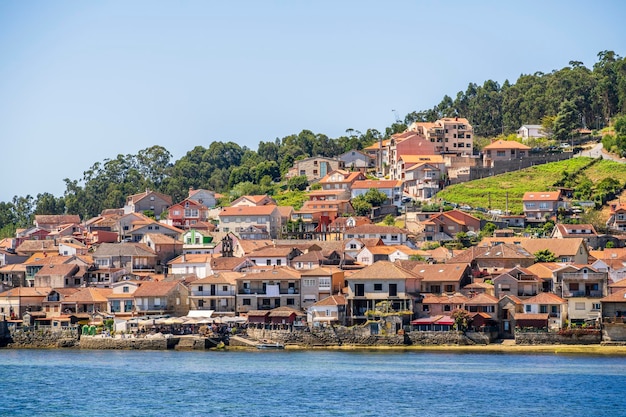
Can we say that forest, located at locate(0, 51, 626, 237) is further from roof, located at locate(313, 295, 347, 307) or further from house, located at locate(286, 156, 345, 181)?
roof, located at locate(313, 295, 347, 307)

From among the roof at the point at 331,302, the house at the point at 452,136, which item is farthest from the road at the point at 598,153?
the roof at the point at 331,302

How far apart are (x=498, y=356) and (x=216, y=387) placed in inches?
703

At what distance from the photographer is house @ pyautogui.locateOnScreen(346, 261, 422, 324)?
75.6m

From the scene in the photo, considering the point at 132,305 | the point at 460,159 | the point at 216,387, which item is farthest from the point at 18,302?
the point at 460,159

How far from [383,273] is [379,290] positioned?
1121 mm

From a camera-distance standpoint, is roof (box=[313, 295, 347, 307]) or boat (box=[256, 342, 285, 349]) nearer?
boat (box=[256, 342, 285, 349])

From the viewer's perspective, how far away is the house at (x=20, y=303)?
85.4m

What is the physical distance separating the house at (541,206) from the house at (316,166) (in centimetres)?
3174

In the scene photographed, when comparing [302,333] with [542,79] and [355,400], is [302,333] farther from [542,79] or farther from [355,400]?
[542,79]

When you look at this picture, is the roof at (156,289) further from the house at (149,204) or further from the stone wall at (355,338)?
the house at (149,204)

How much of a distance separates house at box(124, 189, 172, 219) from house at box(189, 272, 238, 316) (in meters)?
44.9

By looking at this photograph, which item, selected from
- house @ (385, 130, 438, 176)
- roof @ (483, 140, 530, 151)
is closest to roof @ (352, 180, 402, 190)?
house @ (385, 130, 438, 176)

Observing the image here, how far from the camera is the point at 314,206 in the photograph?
112875mm

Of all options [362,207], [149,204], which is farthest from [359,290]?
[149,204]
